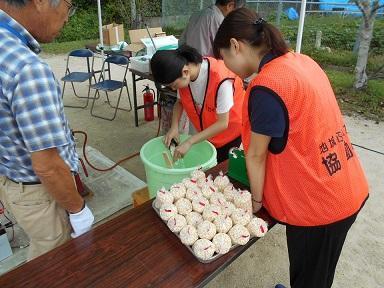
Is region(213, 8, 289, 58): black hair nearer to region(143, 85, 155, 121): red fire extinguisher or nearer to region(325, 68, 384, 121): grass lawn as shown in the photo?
region(143, 85, 155, 121): red fire extinguisher

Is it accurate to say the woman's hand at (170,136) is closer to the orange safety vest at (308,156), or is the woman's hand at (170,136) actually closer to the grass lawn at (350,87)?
the orange safety vest at (308,156)

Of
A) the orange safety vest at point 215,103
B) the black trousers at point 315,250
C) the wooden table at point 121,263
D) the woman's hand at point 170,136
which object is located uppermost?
the orange safety vest at point 215,103

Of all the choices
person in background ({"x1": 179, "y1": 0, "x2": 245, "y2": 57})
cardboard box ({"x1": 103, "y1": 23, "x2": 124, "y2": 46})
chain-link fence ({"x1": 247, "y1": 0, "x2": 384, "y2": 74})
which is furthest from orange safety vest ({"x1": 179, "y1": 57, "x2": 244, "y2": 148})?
chain-link fence ({"x1": 247, "y1": 0, "x2": 384, "y2": 74})

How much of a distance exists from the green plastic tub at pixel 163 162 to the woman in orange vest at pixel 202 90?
0.10 meters

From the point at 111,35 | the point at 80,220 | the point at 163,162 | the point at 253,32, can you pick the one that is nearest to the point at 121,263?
the point at 80,220

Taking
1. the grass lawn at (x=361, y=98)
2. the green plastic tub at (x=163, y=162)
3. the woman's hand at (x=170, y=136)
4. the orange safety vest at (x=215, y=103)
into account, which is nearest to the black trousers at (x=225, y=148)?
the orange safety vest at (x=215, y=103)

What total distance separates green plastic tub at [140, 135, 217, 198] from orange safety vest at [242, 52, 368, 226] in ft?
1.73

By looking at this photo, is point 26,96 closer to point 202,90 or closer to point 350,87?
point 202,90

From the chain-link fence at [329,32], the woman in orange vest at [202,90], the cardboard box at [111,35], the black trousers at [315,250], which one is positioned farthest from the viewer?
the chain-link fence at [329,32]

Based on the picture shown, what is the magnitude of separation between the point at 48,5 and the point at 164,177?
0.93 metres

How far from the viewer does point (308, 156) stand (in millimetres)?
1076

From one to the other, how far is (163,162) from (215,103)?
1.74 ft

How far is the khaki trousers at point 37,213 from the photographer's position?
1317 mm

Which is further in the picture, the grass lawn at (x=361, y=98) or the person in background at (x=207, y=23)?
the grass lawn at (x=361, y=98)
